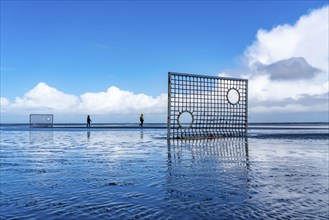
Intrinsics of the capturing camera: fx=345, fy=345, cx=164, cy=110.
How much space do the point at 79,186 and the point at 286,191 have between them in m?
3.48

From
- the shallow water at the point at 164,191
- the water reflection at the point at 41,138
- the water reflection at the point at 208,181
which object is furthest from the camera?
the water reflection at the point at 41,138

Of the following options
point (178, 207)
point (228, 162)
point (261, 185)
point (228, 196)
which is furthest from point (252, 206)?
point (228, 162)

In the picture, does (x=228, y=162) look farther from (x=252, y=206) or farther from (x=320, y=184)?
(x=252, y=206)

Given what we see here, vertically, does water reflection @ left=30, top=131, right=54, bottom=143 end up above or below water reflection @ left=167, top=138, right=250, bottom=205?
below

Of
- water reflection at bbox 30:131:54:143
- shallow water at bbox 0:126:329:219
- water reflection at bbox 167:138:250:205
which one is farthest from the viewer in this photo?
water reflection at bbox 30:131:54:143

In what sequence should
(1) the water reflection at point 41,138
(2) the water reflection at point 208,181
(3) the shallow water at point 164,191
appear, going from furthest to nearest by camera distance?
1. (1) the water reflection at point 41,138
2. (2) the water reflection at point 208,181
3. (3) the shallow water at point 164,191

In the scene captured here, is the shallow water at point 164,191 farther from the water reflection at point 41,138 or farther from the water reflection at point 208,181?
the water reflection at point 41,138

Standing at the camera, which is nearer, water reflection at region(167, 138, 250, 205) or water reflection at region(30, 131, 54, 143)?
water reflection at region(167, 138, 250, 205)

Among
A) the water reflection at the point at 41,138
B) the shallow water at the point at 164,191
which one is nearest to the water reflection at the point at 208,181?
the shallow water at the point at 164,191

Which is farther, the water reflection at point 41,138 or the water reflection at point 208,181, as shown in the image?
the water reflection at point 41,138

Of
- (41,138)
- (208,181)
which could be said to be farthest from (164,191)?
(41,138)

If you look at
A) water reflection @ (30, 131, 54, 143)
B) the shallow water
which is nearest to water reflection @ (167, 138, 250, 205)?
the shallow water

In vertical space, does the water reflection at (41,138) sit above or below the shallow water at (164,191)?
below

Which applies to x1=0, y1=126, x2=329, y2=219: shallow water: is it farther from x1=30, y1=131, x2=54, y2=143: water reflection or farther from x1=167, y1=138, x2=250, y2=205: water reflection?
x1=30, y1=131, x2=54, y2=143: water reflection
